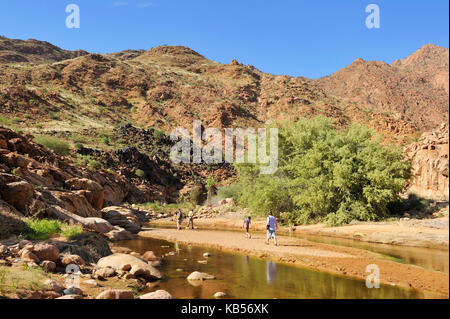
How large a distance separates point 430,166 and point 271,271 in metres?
24.0

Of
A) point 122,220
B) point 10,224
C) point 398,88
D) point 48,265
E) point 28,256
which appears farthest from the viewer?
point 398,88

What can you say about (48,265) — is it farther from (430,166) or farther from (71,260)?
(430,166)

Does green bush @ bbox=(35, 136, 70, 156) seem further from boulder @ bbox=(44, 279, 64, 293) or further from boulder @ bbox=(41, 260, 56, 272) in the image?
boulder @ bbox=(44, 279, 64, 293)

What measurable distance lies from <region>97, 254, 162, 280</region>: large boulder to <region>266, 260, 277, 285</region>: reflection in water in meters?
3.03

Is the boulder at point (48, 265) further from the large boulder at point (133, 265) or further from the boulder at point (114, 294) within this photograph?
the boulder at point (114, 294)

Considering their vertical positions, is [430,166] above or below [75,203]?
above

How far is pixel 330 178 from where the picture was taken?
24.3 meters

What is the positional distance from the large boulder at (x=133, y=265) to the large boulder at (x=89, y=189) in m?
12.7

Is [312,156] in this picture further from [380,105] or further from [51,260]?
[380,105]

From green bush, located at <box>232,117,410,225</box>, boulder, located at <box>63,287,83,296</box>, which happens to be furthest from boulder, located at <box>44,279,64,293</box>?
green bush, located at <box>232,117,410,225</box>

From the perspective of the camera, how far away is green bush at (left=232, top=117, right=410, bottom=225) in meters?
22.9

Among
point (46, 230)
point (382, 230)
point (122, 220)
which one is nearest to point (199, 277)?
point (46, 230)
